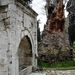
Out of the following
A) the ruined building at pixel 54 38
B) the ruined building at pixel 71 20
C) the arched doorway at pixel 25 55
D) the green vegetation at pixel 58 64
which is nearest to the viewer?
the arched doorway at pixel 25 55

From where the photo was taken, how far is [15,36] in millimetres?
4746

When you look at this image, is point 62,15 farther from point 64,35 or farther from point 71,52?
point 71,52

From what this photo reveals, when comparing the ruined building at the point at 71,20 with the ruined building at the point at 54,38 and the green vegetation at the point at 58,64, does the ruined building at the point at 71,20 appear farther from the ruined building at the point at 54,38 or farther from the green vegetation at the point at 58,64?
the green vegetation at the point at 58,64

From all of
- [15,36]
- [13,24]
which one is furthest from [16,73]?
[13,24]

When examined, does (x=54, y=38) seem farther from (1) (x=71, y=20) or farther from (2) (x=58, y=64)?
(1) (x=71, y=20)

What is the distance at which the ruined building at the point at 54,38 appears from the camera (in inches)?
383

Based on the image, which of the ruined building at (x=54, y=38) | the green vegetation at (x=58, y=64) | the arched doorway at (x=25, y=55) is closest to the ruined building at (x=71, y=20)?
the ruined building at (x=54, y=38)

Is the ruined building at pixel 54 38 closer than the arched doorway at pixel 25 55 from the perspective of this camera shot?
No

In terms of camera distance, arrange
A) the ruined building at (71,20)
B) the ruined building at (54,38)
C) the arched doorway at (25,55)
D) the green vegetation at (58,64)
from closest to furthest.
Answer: the arched doorway at (25,55) < the green vegetation at (58,64) < the ruined building at (54,38) < the ruined building at (71,20)

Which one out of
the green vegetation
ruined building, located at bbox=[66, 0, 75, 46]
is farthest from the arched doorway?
ruined building, located at bbox=[66, 0, 75, 46]

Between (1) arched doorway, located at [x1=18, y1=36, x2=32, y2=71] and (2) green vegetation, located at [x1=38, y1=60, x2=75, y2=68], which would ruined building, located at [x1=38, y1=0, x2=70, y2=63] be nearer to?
(2) green vegetation, located at [x1=38, y1=60, x2=75, y2=68]

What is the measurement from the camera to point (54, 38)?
10.6 m

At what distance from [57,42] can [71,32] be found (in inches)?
323

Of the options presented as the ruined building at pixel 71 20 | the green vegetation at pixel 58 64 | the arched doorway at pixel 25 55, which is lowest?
the green vegetation at pixel 58 64
